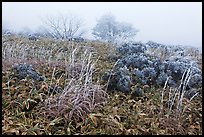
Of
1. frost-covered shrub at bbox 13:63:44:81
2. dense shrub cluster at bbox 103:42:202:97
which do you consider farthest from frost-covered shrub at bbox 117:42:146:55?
frost-covered shrub at bbox 13:63:44:81

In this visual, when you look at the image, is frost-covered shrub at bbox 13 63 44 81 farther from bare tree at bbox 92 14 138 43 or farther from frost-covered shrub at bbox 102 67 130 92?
bare tree at bbox 92 14 138 43

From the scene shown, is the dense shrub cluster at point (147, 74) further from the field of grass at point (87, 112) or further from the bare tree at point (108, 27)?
the bare tree at point (108, 27)

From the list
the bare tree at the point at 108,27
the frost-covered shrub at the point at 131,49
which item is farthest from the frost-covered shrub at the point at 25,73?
the bare tree at the point at 108,27

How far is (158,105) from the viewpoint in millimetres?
4480

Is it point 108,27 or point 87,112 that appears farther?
point 108,27

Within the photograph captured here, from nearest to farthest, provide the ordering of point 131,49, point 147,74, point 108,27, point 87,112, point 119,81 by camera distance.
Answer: point 87,112 → point 119,81 → point 147,74 → point 131,49 → point 108,27

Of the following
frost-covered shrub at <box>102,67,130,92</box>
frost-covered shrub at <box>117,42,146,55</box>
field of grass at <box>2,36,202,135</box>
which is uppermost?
frost-covered shrub at <box>117,42,146,55</box>

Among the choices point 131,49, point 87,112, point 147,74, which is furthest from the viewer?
point 131,49

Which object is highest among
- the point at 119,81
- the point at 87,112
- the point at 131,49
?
the point at 131,49

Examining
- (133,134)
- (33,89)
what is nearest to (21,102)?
(33,89)

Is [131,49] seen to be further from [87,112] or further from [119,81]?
[87,112]

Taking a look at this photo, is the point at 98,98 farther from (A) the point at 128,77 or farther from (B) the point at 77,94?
(A) the point at 128,77

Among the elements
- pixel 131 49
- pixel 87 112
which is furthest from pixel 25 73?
pixel 131 49

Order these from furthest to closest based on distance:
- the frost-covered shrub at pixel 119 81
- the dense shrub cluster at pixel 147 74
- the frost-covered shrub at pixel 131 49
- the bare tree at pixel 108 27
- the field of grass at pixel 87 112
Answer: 1. the bare tree at pixel 108 27
2. the frost-covered shrub at pixel 131 49
3. the dense shrub cluster at pixel 147 74
4. the frost-covered shrub at pixel 119 81
5. the field of grass at pixel 87 112
